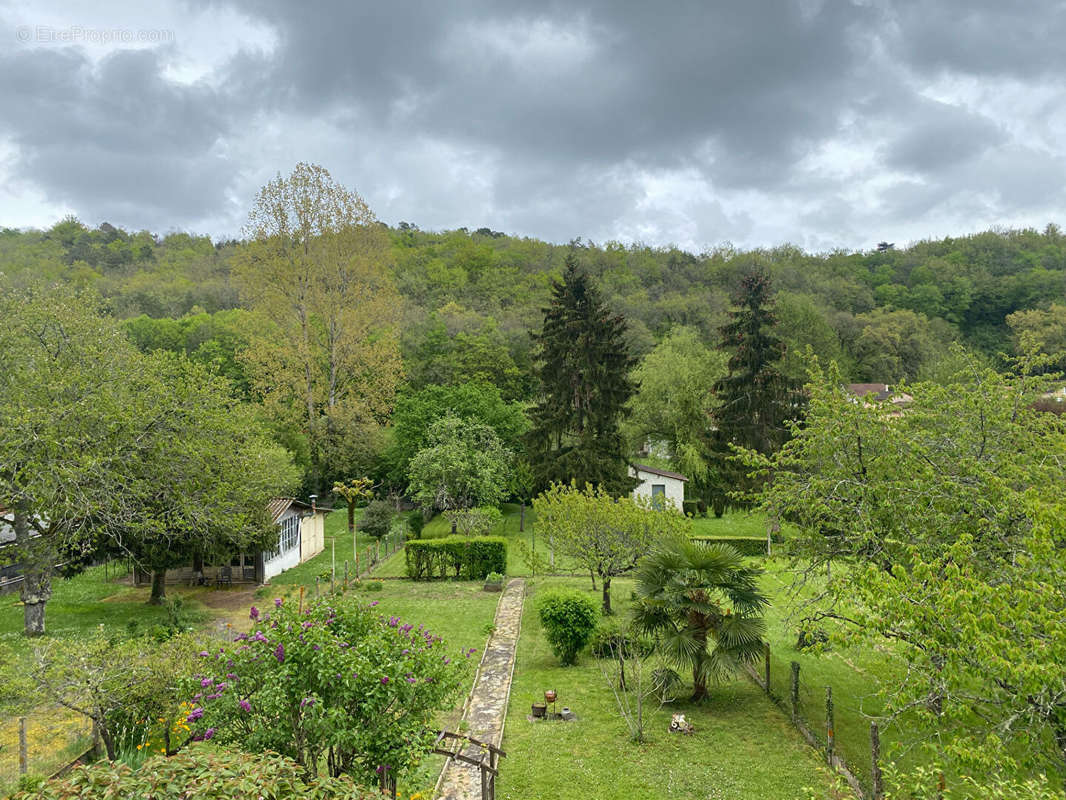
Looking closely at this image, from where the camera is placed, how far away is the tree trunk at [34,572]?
15.3 metres

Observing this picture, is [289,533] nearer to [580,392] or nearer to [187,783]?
[580,392]

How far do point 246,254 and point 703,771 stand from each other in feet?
107

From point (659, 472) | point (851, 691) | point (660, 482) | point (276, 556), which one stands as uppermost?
point (659, 472)

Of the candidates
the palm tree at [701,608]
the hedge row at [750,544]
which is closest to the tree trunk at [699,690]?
the palm tree at [701,608]

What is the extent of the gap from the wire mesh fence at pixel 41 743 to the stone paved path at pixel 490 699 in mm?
5618

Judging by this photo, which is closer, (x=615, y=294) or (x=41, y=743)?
(x=41, y=743)

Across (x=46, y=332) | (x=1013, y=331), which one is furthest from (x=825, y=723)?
(x=1013, y=331)

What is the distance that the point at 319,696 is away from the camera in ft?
21.7

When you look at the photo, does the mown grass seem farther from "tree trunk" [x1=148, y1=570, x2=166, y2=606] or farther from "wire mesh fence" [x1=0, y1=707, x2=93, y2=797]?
"tree trunk" [x1=148, y1=570, x2=166, y2=606]

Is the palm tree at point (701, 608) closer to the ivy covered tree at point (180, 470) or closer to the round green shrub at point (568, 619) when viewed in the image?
the round green shrub at point (568, 619)

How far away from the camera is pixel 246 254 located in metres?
33.4

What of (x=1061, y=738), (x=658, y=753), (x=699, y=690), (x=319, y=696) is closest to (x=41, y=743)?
(x=319, y=696)

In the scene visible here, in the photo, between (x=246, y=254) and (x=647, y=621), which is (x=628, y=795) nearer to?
(x=647, y=621)

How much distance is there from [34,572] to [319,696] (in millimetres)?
13443
